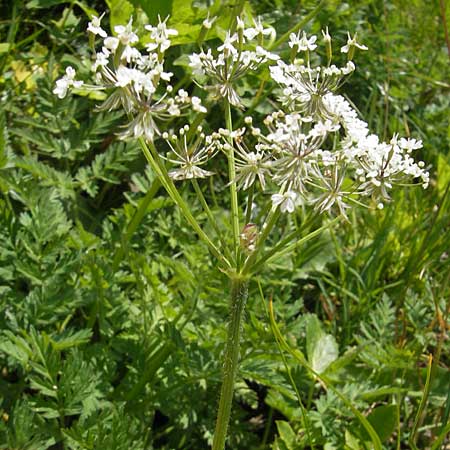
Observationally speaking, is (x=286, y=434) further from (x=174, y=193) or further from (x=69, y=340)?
(x=174, y=193)

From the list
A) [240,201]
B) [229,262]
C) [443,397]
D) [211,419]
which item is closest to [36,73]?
[240,201]

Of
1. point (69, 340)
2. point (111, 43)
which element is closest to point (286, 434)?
point (69, 340)

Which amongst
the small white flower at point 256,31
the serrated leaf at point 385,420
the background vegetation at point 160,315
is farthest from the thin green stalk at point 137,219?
the serrated leaf at point 385,420

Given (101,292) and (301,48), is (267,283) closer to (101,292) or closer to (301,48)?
(101,292)

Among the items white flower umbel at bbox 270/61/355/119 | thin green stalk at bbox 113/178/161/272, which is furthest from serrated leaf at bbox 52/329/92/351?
white flower umbel at bbox 270/61/355/119

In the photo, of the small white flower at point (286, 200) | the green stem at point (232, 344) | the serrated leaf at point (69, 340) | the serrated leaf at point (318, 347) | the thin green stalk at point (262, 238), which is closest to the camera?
the small white flower at point (286, 200)

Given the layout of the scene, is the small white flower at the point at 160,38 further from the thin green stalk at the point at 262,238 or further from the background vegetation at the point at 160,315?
the background vegetation at the point at 160,315
